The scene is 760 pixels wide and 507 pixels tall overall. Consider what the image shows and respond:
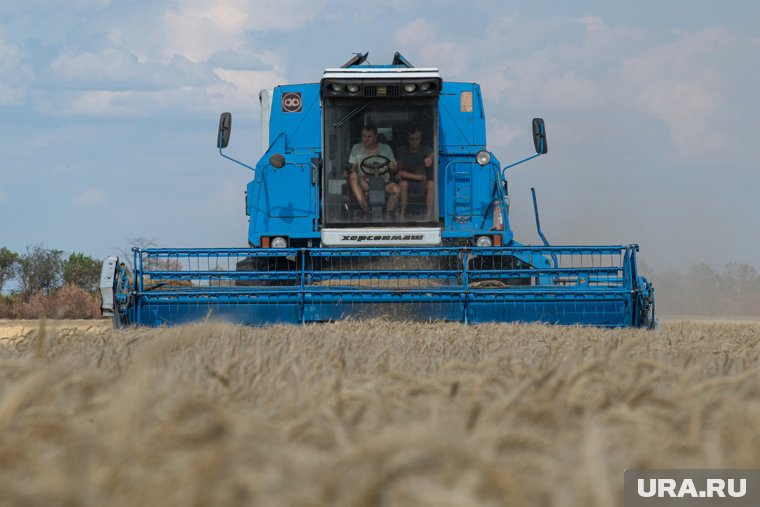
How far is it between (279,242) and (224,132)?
132 cm

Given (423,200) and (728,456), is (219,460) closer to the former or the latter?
(728,456)

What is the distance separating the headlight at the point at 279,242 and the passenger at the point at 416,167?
4.41ft

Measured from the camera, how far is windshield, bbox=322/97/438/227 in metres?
11.1

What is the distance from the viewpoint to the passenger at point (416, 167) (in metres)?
11.1

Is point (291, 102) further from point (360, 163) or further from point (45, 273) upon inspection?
point (45, 273)

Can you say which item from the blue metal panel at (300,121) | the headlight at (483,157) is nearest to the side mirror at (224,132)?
the blue metal panel at (300,121)

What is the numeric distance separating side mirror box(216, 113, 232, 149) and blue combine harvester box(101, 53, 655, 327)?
1cm

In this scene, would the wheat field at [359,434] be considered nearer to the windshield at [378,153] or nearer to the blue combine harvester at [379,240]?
the blue combine harvester at [379,240]

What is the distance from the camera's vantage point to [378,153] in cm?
1127

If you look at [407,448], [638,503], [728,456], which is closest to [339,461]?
[407,448]

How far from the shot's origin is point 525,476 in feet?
4.97

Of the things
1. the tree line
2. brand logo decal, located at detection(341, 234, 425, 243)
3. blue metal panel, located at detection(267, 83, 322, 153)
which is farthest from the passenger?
the tree line

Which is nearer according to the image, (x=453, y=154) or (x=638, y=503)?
(x=638, y=503)

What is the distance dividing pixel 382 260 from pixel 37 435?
8852 millimetres
